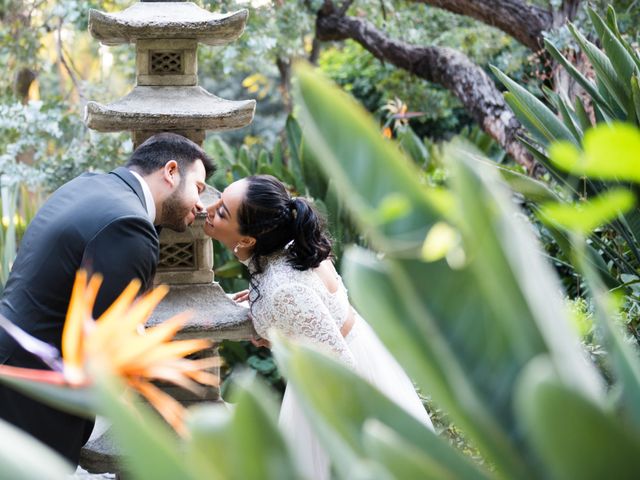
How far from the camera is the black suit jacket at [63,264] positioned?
8.77 ft

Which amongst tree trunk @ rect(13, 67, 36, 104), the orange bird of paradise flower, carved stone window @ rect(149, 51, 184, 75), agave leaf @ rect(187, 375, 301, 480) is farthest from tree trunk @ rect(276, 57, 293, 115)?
agave leaf @ rect(187, 375, 301, 480)

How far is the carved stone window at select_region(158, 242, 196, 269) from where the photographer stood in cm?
362

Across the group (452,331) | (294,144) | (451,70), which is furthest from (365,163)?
(294,144)

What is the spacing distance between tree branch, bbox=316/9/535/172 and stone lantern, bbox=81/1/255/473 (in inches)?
99.8

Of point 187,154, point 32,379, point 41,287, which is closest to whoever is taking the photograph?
point 32,379

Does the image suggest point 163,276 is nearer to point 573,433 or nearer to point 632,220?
point 632,220

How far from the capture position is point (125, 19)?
3520mm

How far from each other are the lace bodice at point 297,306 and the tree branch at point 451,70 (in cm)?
301

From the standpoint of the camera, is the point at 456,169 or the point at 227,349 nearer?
the point at 456,169

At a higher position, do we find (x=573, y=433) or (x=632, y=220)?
(x=573, y=433)

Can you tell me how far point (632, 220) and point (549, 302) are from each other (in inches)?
80.6

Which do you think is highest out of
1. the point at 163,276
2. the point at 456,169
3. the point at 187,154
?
the point at 456,169

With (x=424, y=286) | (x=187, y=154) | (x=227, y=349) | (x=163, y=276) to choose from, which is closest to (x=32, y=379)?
(x=424, y=286)

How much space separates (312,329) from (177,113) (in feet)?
3.71
